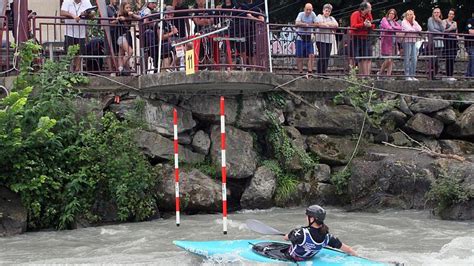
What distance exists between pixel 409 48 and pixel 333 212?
4588 mm

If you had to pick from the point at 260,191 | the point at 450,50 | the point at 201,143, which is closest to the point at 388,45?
the point at 450,50

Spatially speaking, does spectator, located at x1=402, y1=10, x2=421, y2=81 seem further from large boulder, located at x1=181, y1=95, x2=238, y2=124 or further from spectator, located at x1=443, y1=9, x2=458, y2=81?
large boulder, located at x1=181, y1=95, x2=238, y2=124

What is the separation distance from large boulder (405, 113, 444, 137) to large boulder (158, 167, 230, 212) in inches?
182

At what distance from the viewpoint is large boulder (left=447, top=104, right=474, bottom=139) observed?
16547 millimetres

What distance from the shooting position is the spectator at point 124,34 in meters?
15.2

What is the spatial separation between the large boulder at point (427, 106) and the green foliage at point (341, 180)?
2.46 m

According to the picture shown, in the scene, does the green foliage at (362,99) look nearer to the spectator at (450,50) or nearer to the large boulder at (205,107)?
the spectator at (450,50)

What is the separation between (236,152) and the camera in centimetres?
1500

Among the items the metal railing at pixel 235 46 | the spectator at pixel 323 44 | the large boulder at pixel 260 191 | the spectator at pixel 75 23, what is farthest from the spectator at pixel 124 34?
the spectator at pixel 323 44

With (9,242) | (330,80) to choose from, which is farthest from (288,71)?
(9,242)

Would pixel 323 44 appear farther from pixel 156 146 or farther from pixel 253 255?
pixel 253 255

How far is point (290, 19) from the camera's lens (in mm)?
24984

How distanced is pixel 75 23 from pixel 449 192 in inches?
297

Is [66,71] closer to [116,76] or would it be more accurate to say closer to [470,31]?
[116,76]
